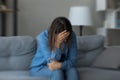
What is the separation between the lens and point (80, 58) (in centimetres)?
332

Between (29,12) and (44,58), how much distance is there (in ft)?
6.03

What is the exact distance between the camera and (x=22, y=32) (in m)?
4.45

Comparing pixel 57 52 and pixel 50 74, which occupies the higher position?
pixel 57 52

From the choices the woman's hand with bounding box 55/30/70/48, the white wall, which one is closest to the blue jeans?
the woman's hand with bounding box 55/30/70/48

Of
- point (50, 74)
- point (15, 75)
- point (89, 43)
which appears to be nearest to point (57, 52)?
point (50, 74)

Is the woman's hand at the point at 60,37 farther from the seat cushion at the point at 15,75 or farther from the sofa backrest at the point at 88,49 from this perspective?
the sofa backrest at the point at 88,49

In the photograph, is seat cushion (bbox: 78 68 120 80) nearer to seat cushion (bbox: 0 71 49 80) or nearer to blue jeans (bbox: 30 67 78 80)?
blue jeans (bbox: 30 67 78 80)

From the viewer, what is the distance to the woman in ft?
8.75

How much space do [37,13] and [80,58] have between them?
1487 millimetres

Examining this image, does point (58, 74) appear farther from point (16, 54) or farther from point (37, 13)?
point (37, 13)

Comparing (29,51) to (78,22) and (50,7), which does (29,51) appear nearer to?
(78,22)

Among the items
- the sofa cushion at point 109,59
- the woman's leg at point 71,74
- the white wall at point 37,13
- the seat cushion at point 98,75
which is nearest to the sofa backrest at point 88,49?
the sofa cushion at point 109,59

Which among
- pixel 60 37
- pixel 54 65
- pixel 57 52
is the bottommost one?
pixel 54 65

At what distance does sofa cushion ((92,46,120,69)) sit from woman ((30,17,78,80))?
499 mm
